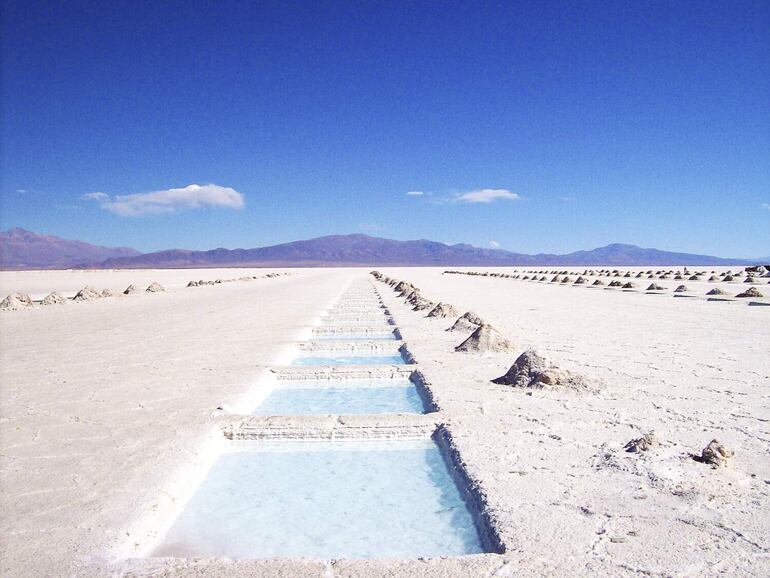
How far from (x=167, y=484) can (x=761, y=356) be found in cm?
720

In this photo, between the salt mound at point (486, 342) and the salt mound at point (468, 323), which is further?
the salt mound at point (468, 323)

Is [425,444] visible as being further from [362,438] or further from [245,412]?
[245,412]

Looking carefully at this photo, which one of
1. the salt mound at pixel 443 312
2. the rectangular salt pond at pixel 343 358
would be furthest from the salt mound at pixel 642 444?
the salt mound at pixel 443 312

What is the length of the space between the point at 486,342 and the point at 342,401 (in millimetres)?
2714

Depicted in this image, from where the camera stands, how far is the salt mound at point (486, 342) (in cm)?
A: 762

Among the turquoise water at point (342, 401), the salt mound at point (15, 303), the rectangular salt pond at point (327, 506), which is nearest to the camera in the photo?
the rectangular salt pond at point (327, 506)

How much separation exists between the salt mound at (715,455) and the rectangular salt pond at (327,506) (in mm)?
1525

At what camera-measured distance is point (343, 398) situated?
5.88m

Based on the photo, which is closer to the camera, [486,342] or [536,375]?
[536,375]

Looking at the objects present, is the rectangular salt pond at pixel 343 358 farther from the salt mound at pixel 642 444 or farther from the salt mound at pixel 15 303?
the salt mound at pixel 15 303

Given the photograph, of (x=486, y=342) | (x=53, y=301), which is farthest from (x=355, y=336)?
(x=53, y=301)

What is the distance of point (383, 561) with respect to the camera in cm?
240

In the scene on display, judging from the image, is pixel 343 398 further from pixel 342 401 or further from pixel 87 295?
pixel 87 295

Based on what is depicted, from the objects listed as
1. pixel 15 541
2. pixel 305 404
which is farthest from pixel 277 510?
pixel 305 404
